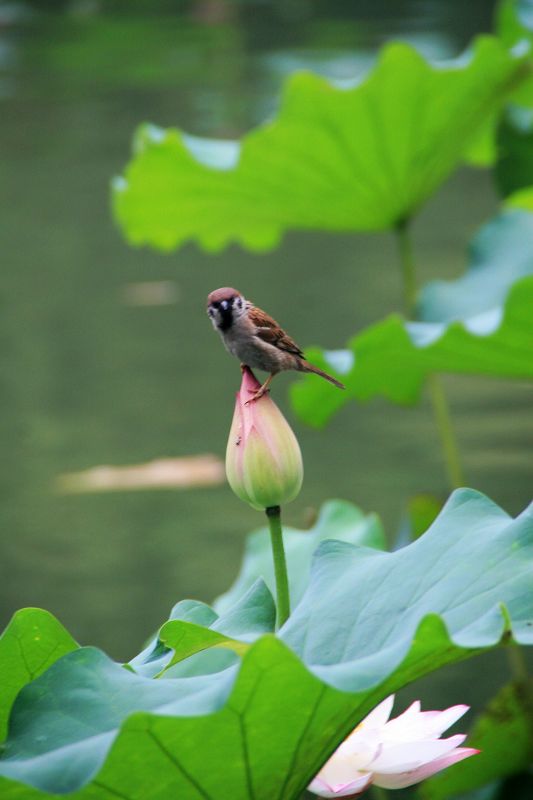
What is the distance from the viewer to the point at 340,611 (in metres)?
0.64

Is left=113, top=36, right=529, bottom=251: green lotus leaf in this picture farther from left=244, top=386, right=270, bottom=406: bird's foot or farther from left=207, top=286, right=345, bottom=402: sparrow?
left=244, top=386, right=270, bottom=406: bird's foot

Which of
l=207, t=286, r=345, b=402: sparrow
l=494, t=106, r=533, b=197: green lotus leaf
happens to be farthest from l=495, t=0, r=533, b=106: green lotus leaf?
l=207, t=286, r=345, b=402: sparrow

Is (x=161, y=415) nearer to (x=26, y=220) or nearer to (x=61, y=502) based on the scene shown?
(x=61, y=502)

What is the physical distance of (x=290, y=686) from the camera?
53 cm

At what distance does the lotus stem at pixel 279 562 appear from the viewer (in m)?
0.66

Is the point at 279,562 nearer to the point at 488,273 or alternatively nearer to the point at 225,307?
the point at 225,307

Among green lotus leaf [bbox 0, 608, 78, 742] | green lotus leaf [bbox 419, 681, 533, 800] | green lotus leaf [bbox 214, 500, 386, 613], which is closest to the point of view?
green lotus leaf [bbox 0, 608, 78, 742]

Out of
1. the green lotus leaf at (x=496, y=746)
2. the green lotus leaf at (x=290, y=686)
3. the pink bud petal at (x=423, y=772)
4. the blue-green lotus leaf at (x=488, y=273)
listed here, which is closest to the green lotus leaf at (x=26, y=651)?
the green lotus leaf at (x=290, y=686)

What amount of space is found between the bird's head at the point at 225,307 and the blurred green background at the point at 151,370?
27 cm

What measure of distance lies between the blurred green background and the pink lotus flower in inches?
15.7

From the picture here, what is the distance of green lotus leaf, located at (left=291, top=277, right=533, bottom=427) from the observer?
1148mm

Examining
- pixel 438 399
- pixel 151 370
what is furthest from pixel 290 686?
pixel 151 370

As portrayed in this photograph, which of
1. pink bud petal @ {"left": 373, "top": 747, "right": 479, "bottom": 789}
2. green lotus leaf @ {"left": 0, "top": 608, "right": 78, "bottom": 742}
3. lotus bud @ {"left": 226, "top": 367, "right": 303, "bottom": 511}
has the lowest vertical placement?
pink bud petal @ {"left": 373, "top": 747, "right": 479, "bottom": 789}

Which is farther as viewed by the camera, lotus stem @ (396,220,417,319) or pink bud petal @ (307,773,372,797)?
lotus stem @ (396,220,417,319)
